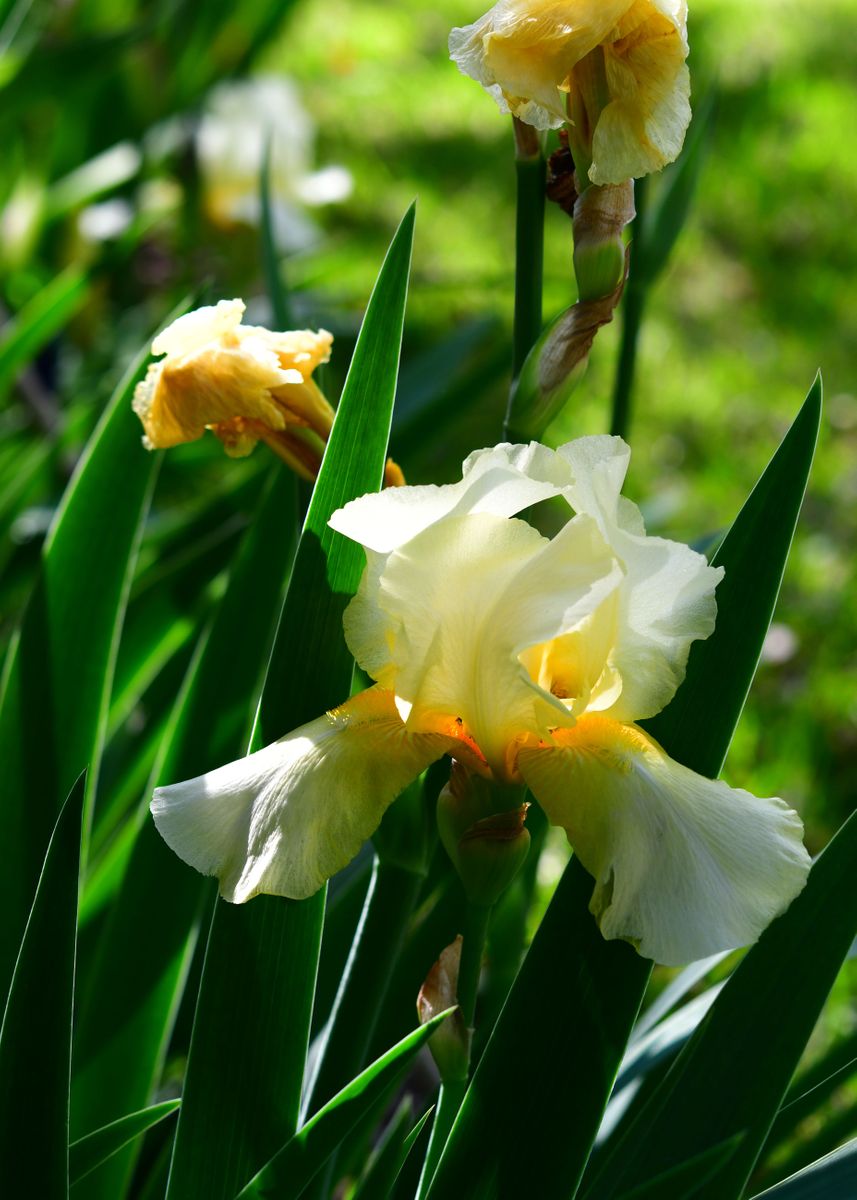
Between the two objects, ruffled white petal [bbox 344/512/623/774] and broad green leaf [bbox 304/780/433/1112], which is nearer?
ruffled white petal [bbox 344/512/623/774]

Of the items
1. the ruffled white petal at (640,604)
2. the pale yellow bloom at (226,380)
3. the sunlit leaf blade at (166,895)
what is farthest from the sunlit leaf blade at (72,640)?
the ruffled white petal at (640,604)

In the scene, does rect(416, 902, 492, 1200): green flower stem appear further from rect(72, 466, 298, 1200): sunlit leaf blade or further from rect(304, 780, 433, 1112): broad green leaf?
rect(72, 466, 298, 1200): sunlit leaf blade

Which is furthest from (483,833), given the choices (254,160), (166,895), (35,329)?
(254,160)

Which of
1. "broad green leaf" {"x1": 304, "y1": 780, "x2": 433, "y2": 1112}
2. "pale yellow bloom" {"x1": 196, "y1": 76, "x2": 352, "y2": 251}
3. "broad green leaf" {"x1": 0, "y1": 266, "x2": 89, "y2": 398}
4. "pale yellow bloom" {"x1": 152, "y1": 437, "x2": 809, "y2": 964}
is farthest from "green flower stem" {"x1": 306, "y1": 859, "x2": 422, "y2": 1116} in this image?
"pale yellow bloom" {"x1": 196, "y1": 76, "x2": 352, "y2": 251}

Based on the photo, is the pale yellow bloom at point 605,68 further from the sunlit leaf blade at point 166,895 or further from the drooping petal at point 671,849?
the sunlit leaf blade at point 166,895

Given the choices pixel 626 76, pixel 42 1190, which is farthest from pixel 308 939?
pixel 626 76

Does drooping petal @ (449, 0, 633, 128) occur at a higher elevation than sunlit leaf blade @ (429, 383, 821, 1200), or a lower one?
higher

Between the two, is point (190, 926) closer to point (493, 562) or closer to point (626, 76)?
point (493, 562)
